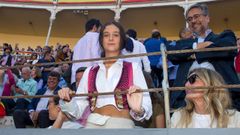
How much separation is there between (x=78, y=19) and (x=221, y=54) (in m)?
17.0

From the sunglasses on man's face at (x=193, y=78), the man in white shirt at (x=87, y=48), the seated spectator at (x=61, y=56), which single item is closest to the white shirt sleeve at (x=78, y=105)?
the sunglasses on man's face at (x=193, y=78)

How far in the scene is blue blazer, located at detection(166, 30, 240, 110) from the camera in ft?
12.3

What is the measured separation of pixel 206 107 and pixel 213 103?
2.6 inches

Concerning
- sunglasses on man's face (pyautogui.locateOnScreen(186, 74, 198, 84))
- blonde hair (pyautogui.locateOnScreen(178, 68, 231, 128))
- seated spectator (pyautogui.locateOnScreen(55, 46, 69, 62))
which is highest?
seated spectator (pyautogui.locateOnScreen(55, 46, 69, 62))

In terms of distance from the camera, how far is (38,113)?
5.35 metres

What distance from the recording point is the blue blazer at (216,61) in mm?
3734

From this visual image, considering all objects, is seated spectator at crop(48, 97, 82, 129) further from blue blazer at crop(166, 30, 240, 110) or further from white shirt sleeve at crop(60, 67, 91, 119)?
blue blazer at crop(166, 30, 240, 110)

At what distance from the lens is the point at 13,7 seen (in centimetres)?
1991

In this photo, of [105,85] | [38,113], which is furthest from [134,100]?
[38,113]

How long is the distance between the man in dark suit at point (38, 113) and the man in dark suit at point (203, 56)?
1.97 meters

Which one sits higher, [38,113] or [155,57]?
[155,57]

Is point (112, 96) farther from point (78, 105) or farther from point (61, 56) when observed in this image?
point (61, 56)

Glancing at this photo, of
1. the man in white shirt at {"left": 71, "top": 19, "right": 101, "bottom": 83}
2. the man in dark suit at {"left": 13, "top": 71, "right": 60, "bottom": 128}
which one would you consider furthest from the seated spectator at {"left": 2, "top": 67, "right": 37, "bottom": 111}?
the man in white shirt at {"left": 71, "top": 19, "right": 101, "bottom": 83}

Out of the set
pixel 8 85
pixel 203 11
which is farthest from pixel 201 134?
pixel 8 85
